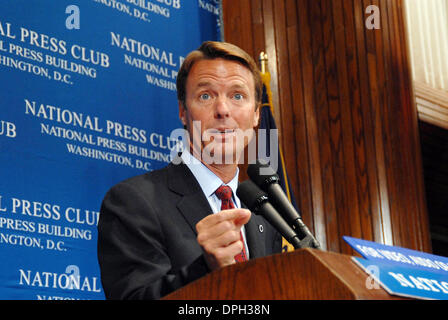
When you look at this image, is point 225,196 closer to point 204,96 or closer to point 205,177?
point 205,177

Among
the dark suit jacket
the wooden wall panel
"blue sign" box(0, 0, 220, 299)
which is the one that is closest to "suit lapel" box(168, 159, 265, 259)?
the dark suit jacket

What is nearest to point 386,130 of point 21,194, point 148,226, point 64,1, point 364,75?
point 364,75

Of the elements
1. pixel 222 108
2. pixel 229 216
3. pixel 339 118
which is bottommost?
pixel 229 216

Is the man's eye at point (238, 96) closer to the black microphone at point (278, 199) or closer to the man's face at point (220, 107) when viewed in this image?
the man's face at point (220, 107)

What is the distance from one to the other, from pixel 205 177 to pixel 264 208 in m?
0.64

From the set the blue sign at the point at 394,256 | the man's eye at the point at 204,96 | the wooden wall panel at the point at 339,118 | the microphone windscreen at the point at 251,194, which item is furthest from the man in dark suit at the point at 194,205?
the wooden wall panel at the point at 339,118

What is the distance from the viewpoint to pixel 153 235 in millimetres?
1907

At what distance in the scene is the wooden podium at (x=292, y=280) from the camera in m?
1.19

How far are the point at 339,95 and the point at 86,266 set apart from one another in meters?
2.28

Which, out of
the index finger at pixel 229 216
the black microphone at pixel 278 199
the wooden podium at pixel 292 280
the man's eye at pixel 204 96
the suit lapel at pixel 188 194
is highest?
the man's eye at pixel 204 96

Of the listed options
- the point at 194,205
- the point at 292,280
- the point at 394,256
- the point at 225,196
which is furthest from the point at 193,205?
the point at 292,280

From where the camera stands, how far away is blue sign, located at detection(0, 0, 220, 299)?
2.85m

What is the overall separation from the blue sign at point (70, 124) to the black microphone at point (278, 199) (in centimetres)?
145
